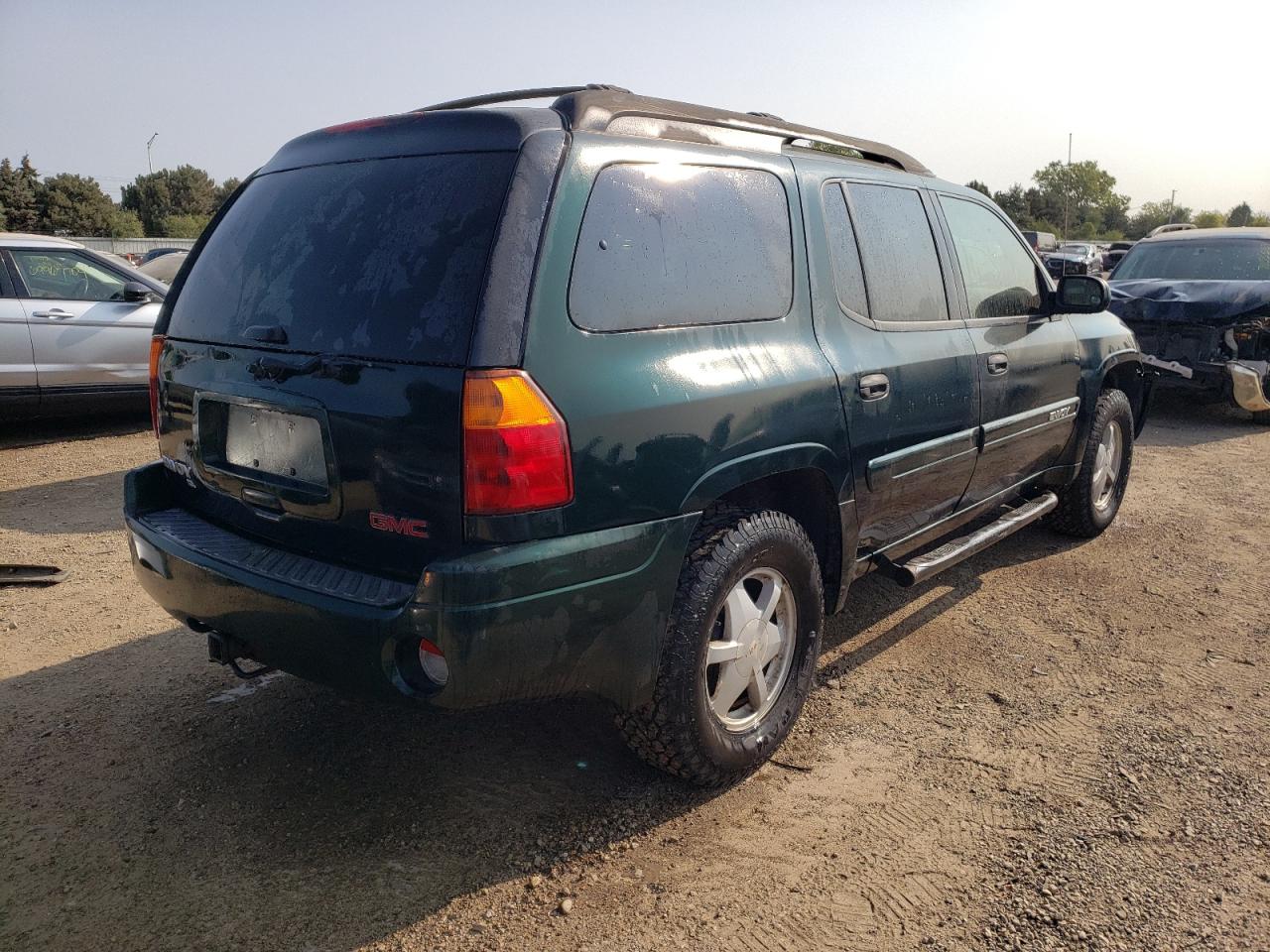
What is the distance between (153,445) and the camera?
7695 millimetres

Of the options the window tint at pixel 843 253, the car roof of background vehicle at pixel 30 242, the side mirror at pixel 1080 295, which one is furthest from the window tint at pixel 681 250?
the car roof of background vehicle at pixel 30 242

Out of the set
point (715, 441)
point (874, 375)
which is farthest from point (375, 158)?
point (874, 375)

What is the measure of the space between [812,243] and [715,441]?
91 centimetres

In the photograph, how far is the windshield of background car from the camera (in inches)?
357

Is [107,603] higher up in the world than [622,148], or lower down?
lower down

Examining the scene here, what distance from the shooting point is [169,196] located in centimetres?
6838

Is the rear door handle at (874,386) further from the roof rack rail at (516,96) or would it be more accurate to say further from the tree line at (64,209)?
the tree line at (64,209)

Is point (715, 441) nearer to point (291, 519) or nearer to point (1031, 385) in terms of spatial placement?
point (291, 519)

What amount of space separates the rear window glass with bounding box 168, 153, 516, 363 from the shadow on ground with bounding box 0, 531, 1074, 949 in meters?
0.93

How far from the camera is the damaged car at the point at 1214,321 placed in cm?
831

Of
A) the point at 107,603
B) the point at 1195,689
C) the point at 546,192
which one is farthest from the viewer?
the point at 107,603

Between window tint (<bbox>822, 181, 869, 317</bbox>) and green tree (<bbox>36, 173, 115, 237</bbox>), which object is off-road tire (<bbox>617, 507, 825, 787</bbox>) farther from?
green tree (<bbox>36, 173, 115, 237</bbox>)

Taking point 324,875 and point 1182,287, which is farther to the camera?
point 1182,287

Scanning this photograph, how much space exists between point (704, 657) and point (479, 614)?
0.75m
